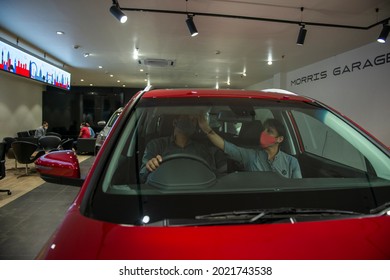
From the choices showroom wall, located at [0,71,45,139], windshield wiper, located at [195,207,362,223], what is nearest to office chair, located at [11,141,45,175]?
showroom wall, located at [0,71,45,139]

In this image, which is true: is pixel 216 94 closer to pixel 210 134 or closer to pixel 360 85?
pixel 210 134

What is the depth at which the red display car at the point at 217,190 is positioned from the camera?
913mm

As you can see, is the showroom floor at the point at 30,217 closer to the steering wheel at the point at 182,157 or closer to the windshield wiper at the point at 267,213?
the steering wheel at the point at 182,157

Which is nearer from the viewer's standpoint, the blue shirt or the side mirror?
the side mirror

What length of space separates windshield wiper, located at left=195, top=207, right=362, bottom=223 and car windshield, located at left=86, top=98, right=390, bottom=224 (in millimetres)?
28

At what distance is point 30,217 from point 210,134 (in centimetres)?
352

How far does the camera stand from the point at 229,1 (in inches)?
199

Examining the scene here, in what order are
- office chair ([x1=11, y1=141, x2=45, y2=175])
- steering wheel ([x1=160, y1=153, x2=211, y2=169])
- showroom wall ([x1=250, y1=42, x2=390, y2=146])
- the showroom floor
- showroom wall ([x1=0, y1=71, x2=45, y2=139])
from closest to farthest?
steering wheel ([x1=160, y1=153, x2=211, y2=169]) → the showroom floor → office chair ([x1=11, y1=141, x2=45, y2=175]) → showroom wall ([x1=250, y1=42, x2=390, y2=146]) → showroom wall ([x1=0, y1=71, x2=45, y2=139])

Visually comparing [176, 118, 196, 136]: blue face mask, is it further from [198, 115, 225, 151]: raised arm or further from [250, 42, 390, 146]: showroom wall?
[250, 42, 390, 146]: showroom wall

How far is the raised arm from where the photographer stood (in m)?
1.78

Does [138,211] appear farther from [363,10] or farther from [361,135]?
[363,10]

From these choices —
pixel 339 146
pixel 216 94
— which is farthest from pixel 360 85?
pixel 216 94
